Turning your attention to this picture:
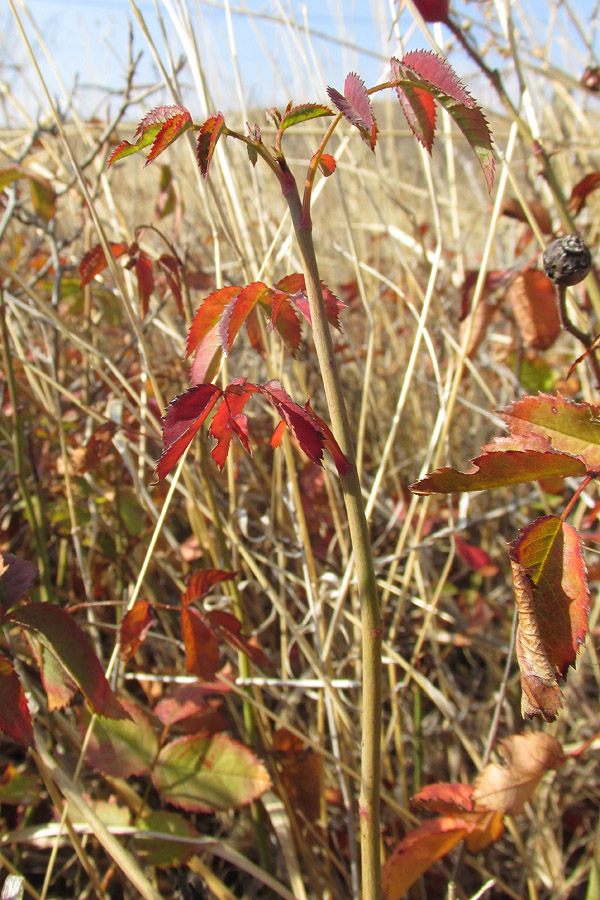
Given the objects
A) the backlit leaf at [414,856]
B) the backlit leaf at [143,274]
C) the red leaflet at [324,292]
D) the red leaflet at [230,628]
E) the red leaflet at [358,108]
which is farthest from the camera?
the backlit leaf at [143,274]

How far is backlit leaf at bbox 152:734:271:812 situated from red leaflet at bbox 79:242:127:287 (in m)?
0.52

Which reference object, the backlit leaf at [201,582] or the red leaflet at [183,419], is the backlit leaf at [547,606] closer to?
the red leaflet at [183,419]

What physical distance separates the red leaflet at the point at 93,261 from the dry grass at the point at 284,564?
5 centimetres

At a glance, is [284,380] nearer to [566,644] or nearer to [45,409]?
[45,409]

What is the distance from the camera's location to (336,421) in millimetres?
355

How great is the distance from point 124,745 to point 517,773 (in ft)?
1.28

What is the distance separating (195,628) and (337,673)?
33 cm

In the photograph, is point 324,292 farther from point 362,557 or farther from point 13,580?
point 13,580

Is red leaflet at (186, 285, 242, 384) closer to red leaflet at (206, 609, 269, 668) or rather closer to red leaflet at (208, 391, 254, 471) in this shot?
red leaflet at (208, 391, 254, 471)

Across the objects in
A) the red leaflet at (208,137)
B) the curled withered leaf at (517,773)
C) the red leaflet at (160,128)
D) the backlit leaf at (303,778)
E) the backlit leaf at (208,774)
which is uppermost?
the red leaflet at (160,128)

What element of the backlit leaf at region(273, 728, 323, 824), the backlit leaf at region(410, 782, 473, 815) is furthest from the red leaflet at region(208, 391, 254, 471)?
the backlit leaf at region(273, 728, 323, 824)

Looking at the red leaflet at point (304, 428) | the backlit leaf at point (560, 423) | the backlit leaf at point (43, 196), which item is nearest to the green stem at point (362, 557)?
the red leaflet at point (304, 428)

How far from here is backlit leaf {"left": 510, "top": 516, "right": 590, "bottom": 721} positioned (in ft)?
1.08

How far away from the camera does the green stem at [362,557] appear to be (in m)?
0.33
